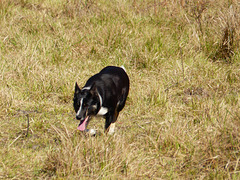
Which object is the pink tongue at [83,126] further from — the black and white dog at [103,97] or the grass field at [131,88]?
the grass field at [131,88]

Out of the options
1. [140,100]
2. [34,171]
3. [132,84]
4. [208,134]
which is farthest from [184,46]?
[34,171]

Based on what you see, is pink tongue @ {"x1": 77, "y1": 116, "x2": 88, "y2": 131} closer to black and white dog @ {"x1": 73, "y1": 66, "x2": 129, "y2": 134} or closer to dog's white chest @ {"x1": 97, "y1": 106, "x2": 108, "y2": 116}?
black and white dog @ {"x1": 73, "y1": 66, "x2": 129, "y2": 134}

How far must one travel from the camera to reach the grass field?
12.1ft

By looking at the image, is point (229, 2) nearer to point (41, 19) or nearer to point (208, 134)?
point (41, 19)

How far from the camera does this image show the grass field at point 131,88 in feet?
12.1

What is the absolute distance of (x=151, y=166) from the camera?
3.79 meters

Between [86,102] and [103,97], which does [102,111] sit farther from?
[86,102]

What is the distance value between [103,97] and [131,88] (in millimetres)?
1486

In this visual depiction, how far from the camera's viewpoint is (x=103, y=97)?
15.0ft

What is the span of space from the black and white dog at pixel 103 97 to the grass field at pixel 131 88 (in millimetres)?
261

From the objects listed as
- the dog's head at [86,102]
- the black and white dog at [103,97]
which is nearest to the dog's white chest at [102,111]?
the black and white dog at [103,97]

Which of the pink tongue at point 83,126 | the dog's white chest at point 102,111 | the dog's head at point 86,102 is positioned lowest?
the pink tongue at point 83,126

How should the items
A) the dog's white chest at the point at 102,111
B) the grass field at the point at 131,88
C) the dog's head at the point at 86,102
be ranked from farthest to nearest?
1. the dog's white chest at the point at 102,111
2. the dog's head at the point at 86,102
3. the grass field at the point at 131,88

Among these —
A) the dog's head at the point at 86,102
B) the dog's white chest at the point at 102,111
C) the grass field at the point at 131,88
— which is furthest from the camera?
the dog's white chest at the point at 102,111
